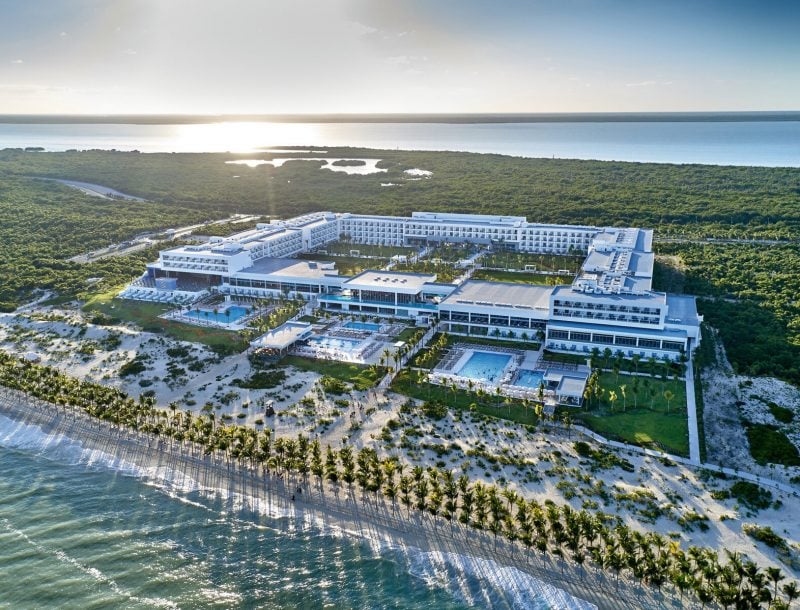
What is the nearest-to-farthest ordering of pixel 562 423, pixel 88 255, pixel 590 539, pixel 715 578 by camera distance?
pixel 715 578 → pixel 590 539 → pixel 562 423 → pixel 88 255

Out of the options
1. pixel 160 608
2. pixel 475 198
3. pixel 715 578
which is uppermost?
pixel 475 198

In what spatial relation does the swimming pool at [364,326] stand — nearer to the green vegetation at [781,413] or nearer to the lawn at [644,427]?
the lawn at [644,427]

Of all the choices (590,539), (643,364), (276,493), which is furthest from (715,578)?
(643,364)

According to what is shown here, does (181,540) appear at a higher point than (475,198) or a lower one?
lower

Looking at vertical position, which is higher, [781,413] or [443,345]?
[443,345]

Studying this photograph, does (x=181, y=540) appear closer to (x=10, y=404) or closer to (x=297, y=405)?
(x=297, y=405)

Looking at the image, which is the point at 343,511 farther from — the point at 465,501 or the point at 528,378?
the point at 528,378

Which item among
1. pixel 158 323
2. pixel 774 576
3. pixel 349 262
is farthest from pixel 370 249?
pixel 774 576
